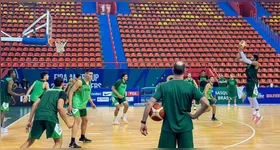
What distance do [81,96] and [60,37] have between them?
1811 cm

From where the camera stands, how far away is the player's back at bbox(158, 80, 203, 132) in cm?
465

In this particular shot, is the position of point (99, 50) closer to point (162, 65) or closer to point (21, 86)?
point (162, 65)

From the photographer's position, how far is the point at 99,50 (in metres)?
24.6

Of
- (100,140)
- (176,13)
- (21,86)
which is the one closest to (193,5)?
(176,13)

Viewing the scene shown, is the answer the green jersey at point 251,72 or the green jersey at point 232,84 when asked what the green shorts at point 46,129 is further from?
the green jersey at point 232,84

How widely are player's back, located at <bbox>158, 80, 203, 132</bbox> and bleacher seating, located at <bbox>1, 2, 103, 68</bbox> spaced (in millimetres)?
17149

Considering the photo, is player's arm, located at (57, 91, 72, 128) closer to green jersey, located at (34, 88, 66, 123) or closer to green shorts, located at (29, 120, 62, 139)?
green jersey, located at (34, 88, 66, 123)

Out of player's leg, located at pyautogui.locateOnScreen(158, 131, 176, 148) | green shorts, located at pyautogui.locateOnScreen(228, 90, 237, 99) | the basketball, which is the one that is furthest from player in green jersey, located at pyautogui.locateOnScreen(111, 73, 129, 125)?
green shorts, located at pyautogui.locateOnScreen(228, 90, 237, 99)

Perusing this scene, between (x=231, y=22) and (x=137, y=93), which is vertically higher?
(x=231, y=22)

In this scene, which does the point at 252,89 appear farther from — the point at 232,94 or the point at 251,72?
the point at 232,94

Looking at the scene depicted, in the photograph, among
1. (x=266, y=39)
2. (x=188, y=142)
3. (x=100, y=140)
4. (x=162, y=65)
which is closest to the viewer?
(x=188, y=142)

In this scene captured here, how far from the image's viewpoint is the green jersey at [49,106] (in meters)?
6.00

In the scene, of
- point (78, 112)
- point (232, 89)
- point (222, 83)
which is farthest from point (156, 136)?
point (222, 83)

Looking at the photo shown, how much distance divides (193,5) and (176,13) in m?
2.81
